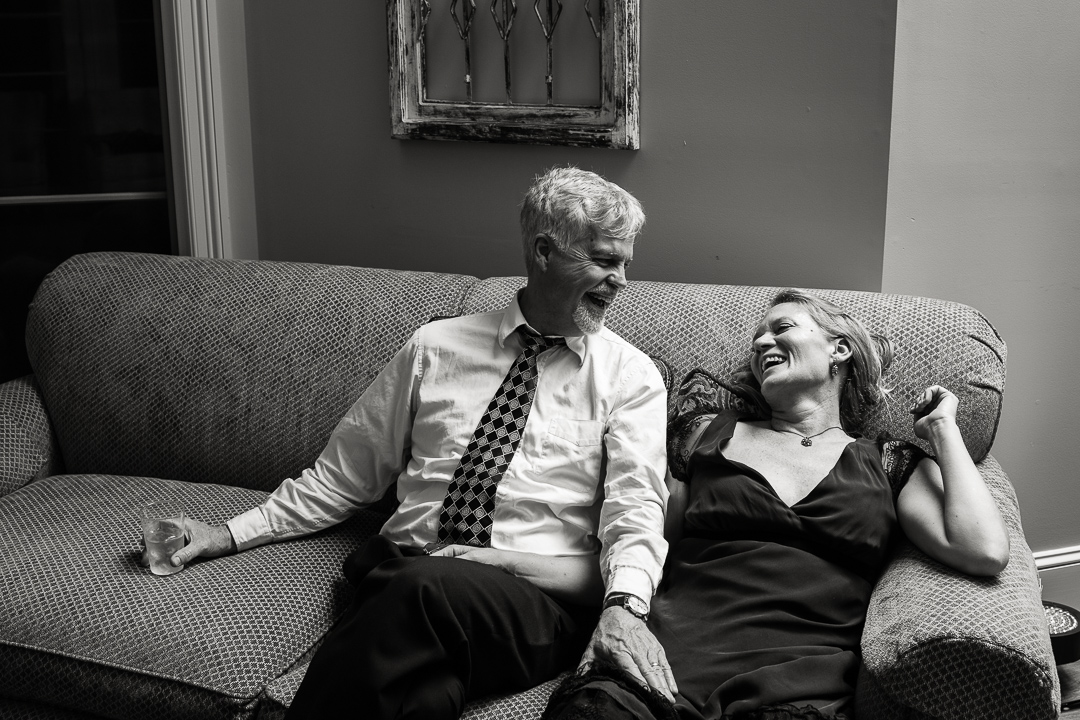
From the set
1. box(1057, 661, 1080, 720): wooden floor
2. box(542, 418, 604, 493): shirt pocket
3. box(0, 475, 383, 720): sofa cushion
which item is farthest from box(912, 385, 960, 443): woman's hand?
box(0, 475, 383, 720): sofa cushion

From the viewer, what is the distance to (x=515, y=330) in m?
1.96

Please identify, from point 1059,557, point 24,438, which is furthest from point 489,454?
point 1059,557

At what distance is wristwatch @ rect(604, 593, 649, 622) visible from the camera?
1.62 meters

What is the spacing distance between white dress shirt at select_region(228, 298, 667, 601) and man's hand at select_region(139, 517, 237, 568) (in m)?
0.02

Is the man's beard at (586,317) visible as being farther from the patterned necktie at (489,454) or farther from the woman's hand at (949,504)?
the woman's hand at (949,504)

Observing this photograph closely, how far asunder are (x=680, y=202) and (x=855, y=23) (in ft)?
1.77

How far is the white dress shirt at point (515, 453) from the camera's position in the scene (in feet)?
5.91

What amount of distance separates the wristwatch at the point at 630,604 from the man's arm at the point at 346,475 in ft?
1.87

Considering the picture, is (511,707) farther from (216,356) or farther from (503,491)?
(216,356)

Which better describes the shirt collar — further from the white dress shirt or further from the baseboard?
the baseboard

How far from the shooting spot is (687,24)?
235cm

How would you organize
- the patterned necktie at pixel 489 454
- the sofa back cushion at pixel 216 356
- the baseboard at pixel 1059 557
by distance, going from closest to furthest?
1. the patterned necktie at pixel 489 454
2. the sofa back cushion at pixel 216 356
3. the baseboard at pixel 1059 557

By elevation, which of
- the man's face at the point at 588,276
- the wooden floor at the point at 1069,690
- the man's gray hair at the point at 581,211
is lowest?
the wooden floor at the point at 1069,690

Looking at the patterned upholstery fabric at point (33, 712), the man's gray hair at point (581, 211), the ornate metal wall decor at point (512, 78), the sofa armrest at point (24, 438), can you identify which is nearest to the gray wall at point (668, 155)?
the ornate metal wall decor at point (512, 78)
